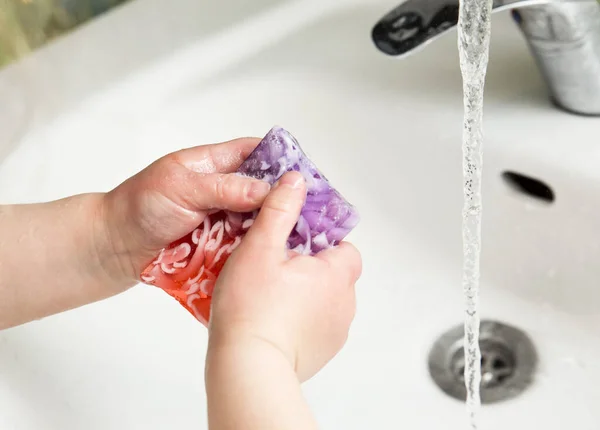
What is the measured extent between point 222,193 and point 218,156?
48mm

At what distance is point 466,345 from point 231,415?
0.20 metres

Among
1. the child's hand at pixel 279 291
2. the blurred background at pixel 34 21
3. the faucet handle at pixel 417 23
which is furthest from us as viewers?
the blurred background at pixel 34 21

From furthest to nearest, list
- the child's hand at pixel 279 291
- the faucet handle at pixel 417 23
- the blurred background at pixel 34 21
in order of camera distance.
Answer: the blurred background at pixel 34 21 → the faucet handle at pixel 417 23 → the child's hand at pixel 279 291

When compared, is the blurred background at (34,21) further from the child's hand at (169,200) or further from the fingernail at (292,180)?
the fingernail at (292,180)

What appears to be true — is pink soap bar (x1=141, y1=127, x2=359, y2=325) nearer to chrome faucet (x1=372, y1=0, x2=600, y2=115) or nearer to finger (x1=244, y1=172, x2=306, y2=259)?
finger (x1=244, y1=172, x2=306, y2=259)

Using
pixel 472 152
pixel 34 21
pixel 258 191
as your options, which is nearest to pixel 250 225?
pixel 258 191

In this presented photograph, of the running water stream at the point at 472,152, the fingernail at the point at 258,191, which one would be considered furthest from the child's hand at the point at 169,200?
the running water stream at the point at 472,152

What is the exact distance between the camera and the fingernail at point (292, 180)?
1.07 ft

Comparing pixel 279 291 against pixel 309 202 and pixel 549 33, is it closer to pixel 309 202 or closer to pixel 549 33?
pixel 309 202

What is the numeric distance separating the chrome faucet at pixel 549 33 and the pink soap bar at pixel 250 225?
13 centimetres

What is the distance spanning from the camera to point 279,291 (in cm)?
32

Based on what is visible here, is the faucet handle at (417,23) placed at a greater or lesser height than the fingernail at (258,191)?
greater

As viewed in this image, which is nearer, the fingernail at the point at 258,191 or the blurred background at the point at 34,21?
the fingernail at the point at 258,191

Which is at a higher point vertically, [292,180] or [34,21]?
[34,21]
